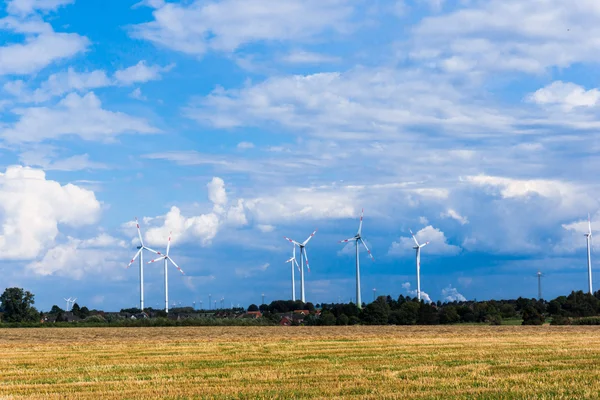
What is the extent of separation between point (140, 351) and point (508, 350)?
66.3 feet

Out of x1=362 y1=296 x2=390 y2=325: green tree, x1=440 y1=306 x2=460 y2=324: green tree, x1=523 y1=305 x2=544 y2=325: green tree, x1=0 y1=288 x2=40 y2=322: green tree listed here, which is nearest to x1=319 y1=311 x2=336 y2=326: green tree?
x1=362 y1=296 x2=390 y2=325: green tree

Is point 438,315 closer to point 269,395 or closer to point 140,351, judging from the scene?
point 140,351

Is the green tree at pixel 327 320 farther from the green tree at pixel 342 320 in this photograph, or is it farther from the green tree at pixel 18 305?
the green tree at pixel 18 305

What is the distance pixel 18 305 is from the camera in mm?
157125

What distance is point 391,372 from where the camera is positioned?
29219 mm

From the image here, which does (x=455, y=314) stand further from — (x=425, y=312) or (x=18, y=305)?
(x=18, y=305)

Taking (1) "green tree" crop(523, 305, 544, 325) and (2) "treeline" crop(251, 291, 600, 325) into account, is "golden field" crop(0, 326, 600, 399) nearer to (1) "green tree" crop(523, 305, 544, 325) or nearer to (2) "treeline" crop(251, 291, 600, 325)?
(1) "green tree" crop(523, 305, 544, 325)

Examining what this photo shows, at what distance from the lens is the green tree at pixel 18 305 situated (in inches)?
6171

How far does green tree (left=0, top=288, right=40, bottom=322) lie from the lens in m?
157

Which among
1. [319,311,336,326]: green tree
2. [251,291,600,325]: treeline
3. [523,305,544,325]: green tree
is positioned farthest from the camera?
[319,311,336,326]: green tree

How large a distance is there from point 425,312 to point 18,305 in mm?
83814

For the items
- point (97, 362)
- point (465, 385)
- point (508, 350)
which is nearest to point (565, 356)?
point (508, 350)

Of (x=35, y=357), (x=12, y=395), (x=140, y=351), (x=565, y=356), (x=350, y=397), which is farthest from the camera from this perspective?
(x=140, y=351)

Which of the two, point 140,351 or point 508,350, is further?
point 140,351
